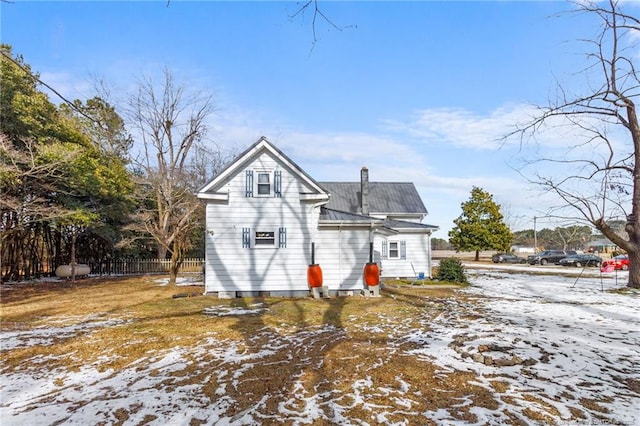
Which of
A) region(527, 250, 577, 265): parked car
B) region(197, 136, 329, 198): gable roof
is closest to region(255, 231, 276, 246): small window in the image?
region(197, 136, 329, 198): gable roof

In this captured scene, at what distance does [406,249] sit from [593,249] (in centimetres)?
5832

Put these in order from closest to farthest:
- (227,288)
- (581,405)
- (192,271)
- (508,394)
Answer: (581,405)
(508,394)
(227,288)
(192,271)

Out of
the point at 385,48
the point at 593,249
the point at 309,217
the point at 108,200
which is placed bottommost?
the point at 593,249

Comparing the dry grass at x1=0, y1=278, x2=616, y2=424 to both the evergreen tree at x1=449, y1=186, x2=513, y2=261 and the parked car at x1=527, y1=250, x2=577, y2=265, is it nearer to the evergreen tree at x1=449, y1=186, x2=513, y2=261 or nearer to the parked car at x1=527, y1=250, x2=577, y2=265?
the evergreen tree at x1=449, y1=186, x2=513, y2=261

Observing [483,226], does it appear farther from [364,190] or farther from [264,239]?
[264,239]

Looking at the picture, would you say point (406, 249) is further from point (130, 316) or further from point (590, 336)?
point (130, 316)

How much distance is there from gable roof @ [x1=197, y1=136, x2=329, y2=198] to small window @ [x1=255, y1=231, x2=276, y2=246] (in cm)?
229

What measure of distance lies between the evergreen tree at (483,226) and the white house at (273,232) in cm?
2808

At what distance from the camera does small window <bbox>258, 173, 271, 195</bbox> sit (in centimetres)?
1278

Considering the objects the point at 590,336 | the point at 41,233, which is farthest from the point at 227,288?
the point at 41,233

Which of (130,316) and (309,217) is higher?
(309,217)

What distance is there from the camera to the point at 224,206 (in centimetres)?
1248

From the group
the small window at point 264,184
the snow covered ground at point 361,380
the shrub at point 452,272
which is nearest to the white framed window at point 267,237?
the small window at point 264,184

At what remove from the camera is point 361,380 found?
4.74 m
